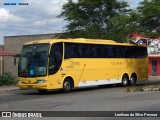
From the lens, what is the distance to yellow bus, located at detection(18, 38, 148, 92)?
24.8 metres

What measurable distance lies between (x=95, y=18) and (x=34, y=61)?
16129mm

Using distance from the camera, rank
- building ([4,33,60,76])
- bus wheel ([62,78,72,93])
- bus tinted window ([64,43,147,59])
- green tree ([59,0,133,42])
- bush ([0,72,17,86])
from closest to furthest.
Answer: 1. bus wheel ([62,78,72,93])
2. bus tinted window ([64,43,147,59])
3. bush ([0,72,17,86])
4. green tree ([59,0,133,42])
5. building ([4,33,60,76])

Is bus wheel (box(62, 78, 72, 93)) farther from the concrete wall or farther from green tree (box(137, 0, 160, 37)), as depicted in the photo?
the concrete wall

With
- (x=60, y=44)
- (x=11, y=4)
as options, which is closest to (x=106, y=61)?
(x=60, y=44)

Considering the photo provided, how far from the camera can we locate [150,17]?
32.4 meters

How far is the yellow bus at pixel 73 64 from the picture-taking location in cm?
2481

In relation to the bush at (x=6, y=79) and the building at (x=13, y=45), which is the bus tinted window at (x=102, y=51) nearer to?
the bush at (x=6, y=79)

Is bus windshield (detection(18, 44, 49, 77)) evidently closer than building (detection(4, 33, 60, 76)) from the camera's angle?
Yes

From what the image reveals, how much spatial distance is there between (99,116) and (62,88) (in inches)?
477

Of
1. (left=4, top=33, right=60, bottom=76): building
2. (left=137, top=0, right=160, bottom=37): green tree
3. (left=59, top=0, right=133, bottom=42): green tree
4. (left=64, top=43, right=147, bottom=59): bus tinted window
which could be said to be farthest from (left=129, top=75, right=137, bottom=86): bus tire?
(left=4, top=33, right=60, bottom=76): building

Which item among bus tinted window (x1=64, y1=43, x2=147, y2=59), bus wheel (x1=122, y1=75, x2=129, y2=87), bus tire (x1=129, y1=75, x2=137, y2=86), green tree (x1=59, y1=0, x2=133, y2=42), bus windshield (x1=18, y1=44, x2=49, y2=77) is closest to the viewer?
bus windshield (x1=18, y1=44, x2=49, y2=77)

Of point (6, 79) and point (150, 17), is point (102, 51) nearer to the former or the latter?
point (150, 17)

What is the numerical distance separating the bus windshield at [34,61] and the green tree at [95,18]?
46.4 ft

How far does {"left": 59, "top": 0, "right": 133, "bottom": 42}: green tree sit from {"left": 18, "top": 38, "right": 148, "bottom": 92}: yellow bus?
23.5ft
